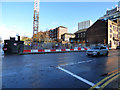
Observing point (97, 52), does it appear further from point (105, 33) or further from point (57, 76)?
point (105, 33)

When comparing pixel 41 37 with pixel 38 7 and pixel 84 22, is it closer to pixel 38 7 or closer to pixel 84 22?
pixel 38 7

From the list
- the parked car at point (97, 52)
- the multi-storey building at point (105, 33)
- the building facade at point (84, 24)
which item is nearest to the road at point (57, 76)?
the parked car at point (97, 52)

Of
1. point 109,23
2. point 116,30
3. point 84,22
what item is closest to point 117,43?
point 116,30

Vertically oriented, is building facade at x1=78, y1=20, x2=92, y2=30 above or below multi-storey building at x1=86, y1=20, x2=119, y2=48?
above

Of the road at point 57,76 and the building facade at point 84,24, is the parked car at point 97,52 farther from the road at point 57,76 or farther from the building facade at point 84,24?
the building facade at point 84,24

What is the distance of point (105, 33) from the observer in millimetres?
44156

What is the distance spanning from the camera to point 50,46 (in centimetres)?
2489

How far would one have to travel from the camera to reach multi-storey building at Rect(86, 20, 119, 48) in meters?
43.1

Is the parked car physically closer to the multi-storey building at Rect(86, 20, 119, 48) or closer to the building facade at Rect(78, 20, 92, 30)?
the multi-storey building at Rect(86, 20, 119, 48)

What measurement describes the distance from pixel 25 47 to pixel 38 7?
72721mm

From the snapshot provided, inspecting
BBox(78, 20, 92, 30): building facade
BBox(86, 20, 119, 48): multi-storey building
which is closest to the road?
BBox(86, 20, 119, 48): multi-storey building

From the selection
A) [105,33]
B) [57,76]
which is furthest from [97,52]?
[105,33]

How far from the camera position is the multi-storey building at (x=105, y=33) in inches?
1698

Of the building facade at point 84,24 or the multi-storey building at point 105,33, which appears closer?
the multi-storey building at point 105,33
